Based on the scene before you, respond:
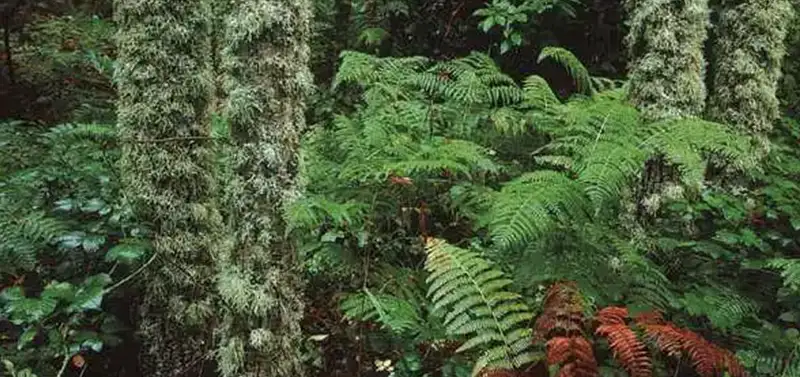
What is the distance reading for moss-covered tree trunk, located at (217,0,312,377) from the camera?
296 centimetres

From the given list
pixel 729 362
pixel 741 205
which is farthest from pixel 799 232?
pixel 729 362

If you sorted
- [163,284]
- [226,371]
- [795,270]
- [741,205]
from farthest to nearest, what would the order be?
[741,205], [163,284], [226,371], [795,270]

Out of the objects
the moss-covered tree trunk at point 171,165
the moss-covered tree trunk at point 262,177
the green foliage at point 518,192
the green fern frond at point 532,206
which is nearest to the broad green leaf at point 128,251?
the moss-covered tree trunk at point 171,165

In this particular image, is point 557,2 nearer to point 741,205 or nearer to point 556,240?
point 741,205

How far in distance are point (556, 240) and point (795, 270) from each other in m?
1.07

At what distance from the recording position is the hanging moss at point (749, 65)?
211 inches

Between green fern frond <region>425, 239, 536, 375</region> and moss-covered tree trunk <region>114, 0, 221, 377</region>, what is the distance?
4.95 ft

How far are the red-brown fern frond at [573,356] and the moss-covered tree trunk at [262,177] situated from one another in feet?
4.40

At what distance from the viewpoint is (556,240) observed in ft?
10.6

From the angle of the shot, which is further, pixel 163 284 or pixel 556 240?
pixel 163 284

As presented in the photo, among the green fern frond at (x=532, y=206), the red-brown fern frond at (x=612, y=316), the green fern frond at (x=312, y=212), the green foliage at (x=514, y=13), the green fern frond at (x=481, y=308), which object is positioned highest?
the green foliage at (x=514, y=13)

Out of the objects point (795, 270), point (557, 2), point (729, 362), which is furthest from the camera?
point (557, 2)

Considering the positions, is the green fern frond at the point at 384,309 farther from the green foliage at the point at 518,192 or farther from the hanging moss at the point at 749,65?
the hanging moss at the point at 749,65

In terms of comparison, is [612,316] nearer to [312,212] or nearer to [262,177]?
[312,212]
